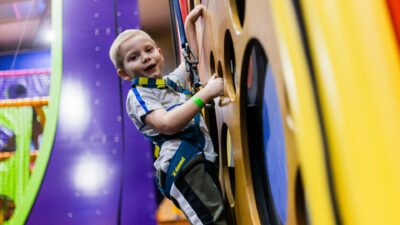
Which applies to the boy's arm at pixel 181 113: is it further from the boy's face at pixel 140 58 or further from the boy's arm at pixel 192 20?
the boy's arm at pixel 192 20

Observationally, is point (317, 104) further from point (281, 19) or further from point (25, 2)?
point (25, 2)

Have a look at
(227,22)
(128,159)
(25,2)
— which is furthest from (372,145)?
(25,2)

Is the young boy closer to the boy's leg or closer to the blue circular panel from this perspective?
the boy's leg

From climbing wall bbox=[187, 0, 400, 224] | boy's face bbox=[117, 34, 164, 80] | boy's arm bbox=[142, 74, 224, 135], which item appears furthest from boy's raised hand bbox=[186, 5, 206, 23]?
climbing wall bbox=[187, 0, 400, 224]

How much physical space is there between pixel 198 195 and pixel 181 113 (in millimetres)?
156

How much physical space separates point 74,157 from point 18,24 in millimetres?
3701

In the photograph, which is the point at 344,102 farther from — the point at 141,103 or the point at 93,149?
the point at 93,149

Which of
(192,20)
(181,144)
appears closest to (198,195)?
(181,144)

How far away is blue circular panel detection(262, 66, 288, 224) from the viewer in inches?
15.9

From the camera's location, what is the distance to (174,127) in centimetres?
63

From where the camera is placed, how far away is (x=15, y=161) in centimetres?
164

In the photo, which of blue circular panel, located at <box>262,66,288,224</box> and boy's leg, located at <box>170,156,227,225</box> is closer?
blue circular panel, located at <box>262,66,288,224</box>

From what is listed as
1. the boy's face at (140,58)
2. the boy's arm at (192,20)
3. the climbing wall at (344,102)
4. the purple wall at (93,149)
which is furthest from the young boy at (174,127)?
the purple wall at (93,149)

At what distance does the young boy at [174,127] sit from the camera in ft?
2.08
